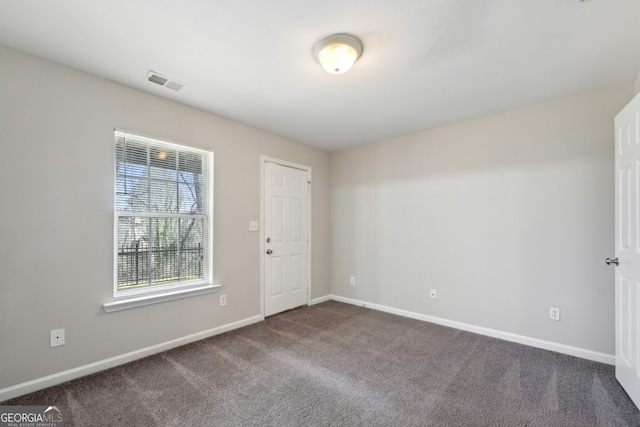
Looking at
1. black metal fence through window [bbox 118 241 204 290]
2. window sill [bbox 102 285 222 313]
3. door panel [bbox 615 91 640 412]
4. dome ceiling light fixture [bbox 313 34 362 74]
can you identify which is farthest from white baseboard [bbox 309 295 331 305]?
dome ceiling light fixture [bbox 313 34 362 74]

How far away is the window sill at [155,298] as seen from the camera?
2.37 meters

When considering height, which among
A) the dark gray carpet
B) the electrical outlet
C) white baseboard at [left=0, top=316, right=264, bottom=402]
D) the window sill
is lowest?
the dark gray carpet

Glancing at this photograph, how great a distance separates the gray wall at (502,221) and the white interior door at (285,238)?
0.83m

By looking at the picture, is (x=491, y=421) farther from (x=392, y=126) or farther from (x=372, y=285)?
(x=392, y=126)

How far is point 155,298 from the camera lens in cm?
261

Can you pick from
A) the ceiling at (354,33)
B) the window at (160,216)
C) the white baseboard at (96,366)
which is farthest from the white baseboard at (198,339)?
the ceiling at (354,33)

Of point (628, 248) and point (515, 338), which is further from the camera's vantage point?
point (515, 338)

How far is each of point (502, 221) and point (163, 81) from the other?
356 cm

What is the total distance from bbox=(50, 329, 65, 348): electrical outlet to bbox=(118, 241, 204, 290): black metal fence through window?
0.47 m

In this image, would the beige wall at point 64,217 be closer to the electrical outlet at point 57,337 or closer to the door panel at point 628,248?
the electrical outlet at point 57,337

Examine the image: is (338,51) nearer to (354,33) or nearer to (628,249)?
(354,33)

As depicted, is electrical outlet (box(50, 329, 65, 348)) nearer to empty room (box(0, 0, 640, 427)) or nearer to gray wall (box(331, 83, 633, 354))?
empty room (box(0, 0, 640, 427))

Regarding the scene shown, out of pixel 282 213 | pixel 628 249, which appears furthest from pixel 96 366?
pixel 628 249

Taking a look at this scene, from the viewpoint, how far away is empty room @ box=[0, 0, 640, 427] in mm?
1796
